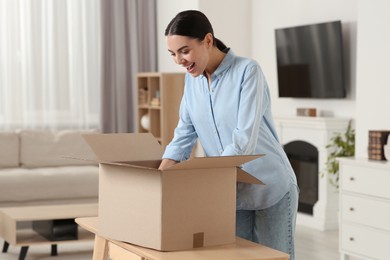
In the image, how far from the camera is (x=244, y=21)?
725 cm

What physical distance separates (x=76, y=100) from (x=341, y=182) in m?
3.64

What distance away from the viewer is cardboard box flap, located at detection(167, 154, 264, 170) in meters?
1.85

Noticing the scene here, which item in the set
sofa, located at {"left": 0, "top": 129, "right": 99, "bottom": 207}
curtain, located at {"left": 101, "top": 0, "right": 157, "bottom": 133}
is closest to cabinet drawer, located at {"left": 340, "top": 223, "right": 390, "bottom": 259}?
sofa, located at {"left": 0, "top": 129, "right": 99, "bottom": 207}

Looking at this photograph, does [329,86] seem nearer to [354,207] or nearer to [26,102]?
[354,207]

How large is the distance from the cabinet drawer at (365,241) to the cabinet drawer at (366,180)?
0.23 m

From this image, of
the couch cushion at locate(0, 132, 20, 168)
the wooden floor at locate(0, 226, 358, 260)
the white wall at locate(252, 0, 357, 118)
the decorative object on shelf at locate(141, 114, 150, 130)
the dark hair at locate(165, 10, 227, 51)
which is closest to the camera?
the dark hair at locate(165, 10, 227, 51)

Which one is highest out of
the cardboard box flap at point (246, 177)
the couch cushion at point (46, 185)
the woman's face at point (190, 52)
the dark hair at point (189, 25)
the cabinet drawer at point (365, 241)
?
the dark hair at point (189, 25)

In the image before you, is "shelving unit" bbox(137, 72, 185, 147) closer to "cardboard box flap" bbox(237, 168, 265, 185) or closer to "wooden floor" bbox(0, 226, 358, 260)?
"wooden floor" bbox(0, 226, 358, 260)

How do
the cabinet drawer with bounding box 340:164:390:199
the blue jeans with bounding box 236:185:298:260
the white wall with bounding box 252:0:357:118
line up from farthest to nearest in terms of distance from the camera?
the white wall with bounding box 252:0:357:118
the cabinet drawer with bounding box 340:164:390:199
the blue jeans with bounding box 236:185:298:260

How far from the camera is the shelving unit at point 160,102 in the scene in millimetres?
7070

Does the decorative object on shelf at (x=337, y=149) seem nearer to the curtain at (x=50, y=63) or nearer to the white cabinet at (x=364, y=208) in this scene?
the white cabinet at (x=364, y=208)

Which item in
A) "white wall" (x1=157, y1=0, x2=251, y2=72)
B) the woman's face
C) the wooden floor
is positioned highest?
"white wall" (x1=157, y1=0, x2=251, y2=72)

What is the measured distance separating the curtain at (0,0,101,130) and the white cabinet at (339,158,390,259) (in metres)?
3.63

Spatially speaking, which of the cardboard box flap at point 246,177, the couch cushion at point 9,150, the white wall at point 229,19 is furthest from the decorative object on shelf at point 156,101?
the cardboard box flap at point 246,177
